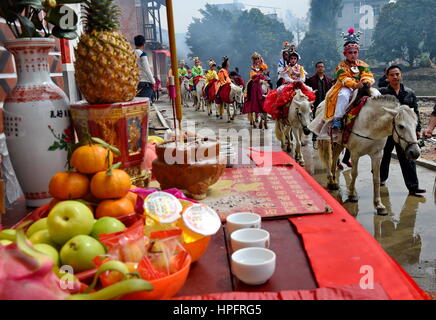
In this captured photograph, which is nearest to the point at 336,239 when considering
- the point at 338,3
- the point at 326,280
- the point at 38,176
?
the point at 326,280

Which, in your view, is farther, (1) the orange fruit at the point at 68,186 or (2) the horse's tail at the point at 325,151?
(2) the horse's tail at the point at 325,151

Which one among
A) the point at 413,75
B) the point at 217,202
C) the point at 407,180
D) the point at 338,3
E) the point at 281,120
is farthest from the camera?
the point at 338,3

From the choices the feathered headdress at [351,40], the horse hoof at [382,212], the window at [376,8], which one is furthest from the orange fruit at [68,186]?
the window at [376,8]

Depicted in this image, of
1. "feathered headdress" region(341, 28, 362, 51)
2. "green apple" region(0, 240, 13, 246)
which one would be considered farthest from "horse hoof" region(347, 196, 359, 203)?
"green apple" region(0, 240, 13, 246)

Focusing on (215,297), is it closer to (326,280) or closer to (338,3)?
(326,280)

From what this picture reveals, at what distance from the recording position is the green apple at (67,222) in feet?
3.77

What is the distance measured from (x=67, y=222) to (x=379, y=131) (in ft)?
13.1

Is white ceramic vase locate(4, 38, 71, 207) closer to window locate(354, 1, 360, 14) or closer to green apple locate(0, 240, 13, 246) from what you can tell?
green apple locate(0, 240, 13, 246)

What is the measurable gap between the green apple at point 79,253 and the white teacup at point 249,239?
0.48 metres

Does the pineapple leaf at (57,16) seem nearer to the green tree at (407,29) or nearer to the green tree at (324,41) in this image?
the green tree at (407,29)

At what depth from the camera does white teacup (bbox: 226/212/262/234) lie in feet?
4.83

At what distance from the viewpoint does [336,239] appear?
1521 mm
